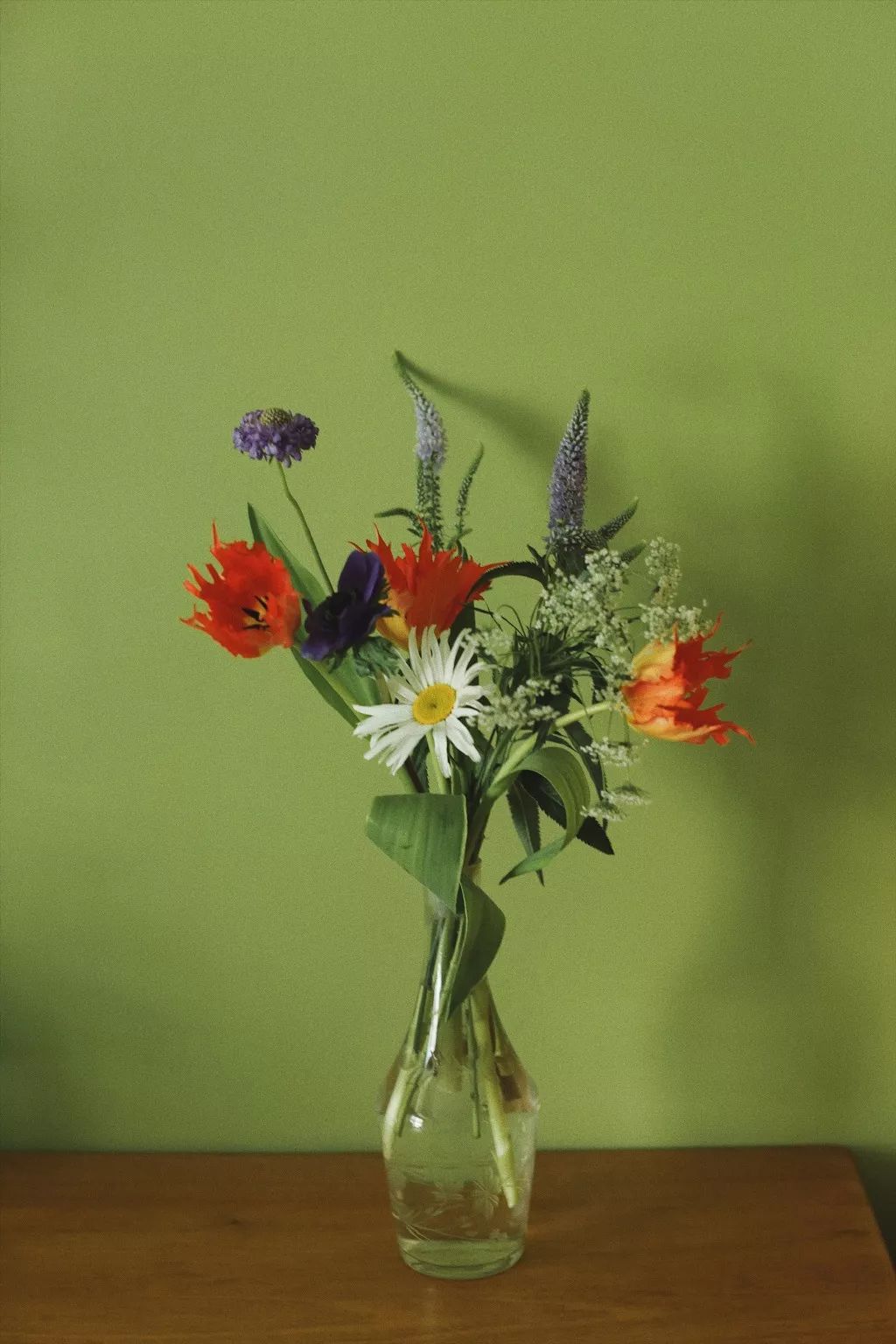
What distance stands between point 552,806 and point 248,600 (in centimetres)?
29

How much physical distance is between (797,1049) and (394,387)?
2.38ft

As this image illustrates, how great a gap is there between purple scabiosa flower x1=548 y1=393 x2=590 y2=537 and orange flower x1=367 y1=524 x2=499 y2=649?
92 mm

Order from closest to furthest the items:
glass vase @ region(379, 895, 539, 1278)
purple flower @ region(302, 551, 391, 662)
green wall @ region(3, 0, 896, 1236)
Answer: purple flower @ region(302, 551, 391, 662) < glass vase @ region(379, 895, 539, 1278) < green wall @ region(3, 0, 896, 1236)

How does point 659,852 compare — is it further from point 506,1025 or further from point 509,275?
point 509,275

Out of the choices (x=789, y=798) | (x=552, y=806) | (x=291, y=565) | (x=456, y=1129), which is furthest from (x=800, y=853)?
(x=291, y=565)

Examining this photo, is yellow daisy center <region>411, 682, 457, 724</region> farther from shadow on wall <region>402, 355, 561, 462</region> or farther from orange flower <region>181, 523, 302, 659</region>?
shadow on wall <region>402, 355, 561, 462</region>

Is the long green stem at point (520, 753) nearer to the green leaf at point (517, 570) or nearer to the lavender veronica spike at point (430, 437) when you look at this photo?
the green leaf at point (517, 570)

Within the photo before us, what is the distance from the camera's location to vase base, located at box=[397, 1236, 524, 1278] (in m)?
0.99

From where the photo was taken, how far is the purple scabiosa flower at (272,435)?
93cm

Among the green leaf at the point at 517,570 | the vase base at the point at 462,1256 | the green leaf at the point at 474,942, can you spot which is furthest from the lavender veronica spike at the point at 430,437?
the vase base at the point at 462,1256

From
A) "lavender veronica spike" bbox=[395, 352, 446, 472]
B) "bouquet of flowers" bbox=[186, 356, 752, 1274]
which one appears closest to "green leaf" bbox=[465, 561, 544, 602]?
"bouquet of flowers" bbox=[186, 356, 752, 1274]

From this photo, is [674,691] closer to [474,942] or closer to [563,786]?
[563,786]

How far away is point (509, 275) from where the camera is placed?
115 cm

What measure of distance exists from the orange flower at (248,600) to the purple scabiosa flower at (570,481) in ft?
0.72
